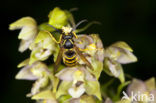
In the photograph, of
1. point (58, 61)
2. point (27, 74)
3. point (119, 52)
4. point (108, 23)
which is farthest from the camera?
point (108, 23)

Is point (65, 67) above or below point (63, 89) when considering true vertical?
above

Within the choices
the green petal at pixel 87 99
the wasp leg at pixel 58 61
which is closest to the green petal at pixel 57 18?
the wasp leg at pixel 58 61

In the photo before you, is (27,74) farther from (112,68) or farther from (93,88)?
(112,68)

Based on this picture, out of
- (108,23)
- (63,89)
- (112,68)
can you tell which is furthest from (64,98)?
(108,23)

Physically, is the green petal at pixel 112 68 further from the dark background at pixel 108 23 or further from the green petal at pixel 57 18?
the dark background at pixel 108 23

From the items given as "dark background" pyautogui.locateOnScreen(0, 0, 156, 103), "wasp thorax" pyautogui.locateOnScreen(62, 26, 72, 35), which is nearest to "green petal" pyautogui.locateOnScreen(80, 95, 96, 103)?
"wasp thorax" pyautogui.locateOnScreen(62, 26, 72, 35)

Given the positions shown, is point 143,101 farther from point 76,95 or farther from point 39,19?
point 39,19
